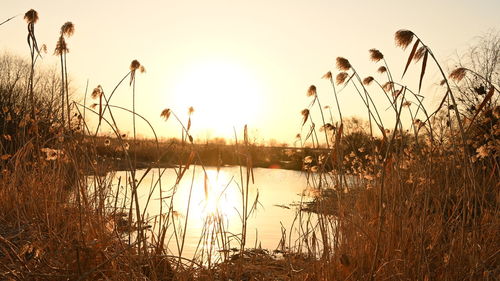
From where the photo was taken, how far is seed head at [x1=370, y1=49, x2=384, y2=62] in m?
2.27

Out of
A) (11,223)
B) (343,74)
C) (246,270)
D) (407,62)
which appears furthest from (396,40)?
(11,223)

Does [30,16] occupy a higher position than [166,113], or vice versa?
[30,16]

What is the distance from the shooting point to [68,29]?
7.80ft

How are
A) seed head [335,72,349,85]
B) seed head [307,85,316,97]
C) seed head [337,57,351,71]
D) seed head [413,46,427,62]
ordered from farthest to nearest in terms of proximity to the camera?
1. seed head [307,85,316,97]
2. seed head [335,72,349,85]
3. seed head [337,57,351,71]
4. seed head [413,46,427,62]

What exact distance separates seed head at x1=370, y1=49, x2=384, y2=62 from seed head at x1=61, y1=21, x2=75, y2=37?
1393 millimetres

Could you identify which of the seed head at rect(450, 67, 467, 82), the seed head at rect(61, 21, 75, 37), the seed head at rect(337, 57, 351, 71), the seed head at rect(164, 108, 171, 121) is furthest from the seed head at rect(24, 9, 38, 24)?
the seed head at rect(450, 67, 467, 82)

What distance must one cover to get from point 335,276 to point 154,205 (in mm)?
6632

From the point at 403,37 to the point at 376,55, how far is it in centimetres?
58

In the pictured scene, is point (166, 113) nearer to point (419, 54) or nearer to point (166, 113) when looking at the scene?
point (166, 113)

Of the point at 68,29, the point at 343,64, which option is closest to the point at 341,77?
the point at 343,64

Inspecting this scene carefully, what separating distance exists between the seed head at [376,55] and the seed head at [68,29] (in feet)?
4.57

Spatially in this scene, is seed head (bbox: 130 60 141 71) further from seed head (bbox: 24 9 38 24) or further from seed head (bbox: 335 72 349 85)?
seed head (bbox: 335 72 349 85)

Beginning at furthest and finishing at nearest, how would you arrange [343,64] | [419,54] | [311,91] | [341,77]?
[311,91]
[341,77]
[343,64]
[419,54]

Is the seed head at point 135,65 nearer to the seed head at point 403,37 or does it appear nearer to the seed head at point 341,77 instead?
the seed head at point 341,77
